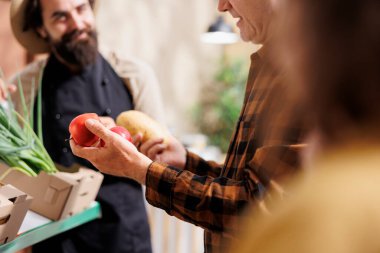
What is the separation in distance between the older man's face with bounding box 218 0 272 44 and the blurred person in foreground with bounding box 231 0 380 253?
62cm

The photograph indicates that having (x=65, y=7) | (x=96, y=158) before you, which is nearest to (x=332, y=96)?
(x=96, y=158)

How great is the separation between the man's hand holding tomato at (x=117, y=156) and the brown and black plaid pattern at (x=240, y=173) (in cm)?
4

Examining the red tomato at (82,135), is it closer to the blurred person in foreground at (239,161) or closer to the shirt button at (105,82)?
the blurred person in foreground at (239,161)

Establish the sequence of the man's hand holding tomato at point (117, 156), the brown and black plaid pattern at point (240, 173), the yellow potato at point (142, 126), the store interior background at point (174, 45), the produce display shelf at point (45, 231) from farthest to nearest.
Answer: the store interior background at point (174, 45) < the yellow potato at point (142, 126) < the produce display shelf at point (45, 231) < the man's hand holding tomato at point (117, 156) < the brown and black plaid pattern at point (240, 173)

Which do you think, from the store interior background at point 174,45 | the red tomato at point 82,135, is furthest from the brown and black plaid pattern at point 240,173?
the store interior background at point 174,45

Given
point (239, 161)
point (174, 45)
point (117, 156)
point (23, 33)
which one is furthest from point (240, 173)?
point (174, 45)

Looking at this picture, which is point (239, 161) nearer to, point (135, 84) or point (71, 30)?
point (135, 84)

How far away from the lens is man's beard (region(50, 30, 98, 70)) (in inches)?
82.5

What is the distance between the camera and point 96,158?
1.20m

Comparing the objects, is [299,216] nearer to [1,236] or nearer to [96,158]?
[96,158]

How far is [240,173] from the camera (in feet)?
3.70

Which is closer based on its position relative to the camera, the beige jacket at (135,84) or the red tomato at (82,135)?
the red tomato at (82,135)

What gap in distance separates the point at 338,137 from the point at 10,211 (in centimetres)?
90

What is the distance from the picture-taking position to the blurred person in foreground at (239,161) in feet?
3.16
